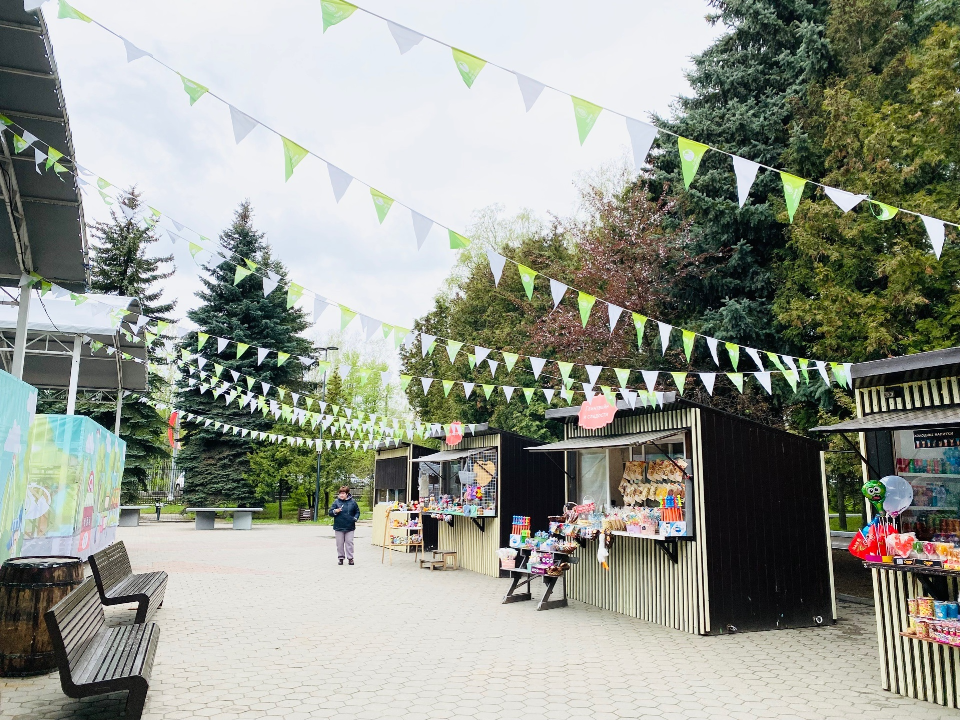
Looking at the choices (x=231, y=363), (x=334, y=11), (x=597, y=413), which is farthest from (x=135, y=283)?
(x=334, y=11)

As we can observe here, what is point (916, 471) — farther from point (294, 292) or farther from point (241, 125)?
point (294, 292)

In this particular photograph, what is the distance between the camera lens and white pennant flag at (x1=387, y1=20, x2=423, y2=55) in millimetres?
3726

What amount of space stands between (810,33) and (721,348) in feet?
22.1

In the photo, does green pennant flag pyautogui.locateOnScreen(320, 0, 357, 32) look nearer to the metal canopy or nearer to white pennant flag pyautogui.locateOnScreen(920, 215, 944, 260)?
the metal canopy

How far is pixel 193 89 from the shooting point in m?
4.34

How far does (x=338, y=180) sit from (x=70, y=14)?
1.93 meters

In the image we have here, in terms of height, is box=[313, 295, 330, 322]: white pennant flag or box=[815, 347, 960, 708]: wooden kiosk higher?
box=[313, 295, 330, 322]: white pennant flag

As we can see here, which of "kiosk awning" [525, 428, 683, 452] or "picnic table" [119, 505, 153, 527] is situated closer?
"kiosk awning" [525, 428, 683, 452]

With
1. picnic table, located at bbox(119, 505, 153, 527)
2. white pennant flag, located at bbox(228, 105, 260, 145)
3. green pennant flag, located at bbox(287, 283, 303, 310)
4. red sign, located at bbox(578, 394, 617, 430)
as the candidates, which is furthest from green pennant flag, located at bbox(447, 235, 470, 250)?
picnic table, located at bbox(119, 505, 153, 527)

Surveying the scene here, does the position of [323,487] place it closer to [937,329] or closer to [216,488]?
[216,488]

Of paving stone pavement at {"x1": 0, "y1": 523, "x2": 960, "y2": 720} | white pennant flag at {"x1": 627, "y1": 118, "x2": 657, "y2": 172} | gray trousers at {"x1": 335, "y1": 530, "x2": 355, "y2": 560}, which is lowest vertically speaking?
paving stone pavement at {"x1": 0, "y1": 523, "x2": 960, "y2": 720}

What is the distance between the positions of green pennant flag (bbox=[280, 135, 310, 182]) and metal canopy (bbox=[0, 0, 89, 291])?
6.84 ft

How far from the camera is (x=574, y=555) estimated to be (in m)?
9.51

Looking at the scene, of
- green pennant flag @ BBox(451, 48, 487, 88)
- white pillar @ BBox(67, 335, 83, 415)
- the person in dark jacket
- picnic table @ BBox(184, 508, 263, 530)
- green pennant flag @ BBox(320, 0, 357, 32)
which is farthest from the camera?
picnic table @ BBox(184, 508, 263, 530)
